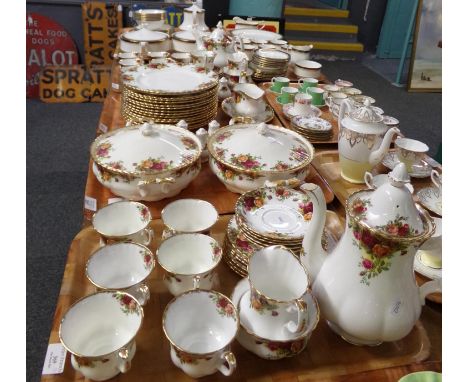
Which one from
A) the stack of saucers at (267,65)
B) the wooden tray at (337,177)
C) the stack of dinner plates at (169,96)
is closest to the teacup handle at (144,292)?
the wooden tray at (337,177)

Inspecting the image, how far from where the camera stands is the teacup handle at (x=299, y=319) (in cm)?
72

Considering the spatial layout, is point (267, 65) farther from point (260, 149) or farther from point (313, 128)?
point (260, 149)

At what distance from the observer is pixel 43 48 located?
3.66m

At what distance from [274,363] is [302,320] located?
0.10 metres

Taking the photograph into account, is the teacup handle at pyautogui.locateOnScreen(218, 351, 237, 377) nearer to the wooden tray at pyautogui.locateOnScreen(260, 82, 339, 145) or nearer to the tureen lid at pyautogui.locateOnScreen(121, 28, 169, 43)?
the wooden tray at pyautogui.locateOnScreen(260, 82, 339, 145)

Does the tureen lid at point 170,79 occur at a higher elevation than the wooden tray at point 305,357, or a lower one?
higher

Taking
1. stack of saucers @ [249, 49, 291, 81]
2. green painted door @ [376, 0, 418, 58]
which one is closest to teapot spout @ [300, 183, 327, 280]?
stack of saucers @ [249, 49, 291, 81]

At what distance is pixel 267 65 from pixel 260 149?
1070mm

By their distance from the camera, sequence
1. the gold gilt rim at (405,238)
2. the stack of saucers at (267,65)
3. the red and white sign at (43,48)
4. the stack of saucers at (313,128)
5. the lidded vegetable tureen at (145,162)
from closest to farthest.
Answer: the gold gilt rim at (405,238) → the lidded vegetable tureen at (145,162) → the stack of saucers at (313,128) → the stack of saucers at (267,65) → the red and white sign at (43,48)

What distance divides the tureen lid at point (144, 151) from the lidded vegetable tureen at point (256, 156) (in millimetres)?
75

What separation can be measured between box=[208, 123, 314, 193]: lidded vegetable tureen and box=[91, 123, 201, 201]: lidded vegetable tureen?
0.24ft

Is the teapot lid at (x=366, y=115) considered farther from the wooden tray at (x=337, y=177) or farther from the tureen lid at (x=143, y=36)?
the tureen lid at (x=143, y=36)

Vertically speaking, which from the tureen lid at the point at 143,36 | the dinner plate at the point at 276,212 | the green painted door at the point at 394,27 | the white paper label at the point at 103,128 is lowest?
the white paper label at the point at 103,128

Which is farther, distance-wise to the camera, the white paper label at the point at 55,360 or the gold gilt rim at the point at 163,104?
the gold gilt rim at the point at 163,104
